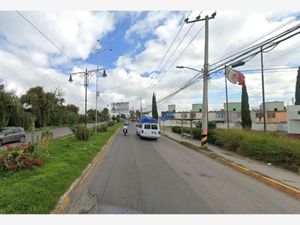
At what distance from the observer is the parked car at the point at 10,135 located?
16.2 m

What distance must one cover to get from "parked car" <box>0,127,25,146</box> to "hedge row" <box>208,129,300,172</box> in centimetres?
1582

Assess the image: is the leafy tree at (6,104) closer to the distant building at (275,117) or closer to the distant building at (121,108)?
the distant building at (121,108)

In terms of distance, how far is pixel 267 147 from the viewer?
10656mm

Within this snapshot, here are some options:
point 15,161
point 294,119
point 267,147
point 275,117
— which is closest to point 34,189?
point 15,161

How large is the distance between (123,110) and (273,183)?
73.4 m

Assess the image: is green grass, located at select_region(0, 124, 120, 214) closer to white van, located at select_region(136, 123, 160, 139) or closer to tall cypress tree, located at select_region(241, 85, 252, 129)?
white van, located at select_region(136, 123, 160, 139)

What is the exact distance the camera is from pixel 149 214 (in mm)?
4285

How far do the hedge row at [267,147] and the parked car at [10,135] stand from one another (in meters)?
15.8

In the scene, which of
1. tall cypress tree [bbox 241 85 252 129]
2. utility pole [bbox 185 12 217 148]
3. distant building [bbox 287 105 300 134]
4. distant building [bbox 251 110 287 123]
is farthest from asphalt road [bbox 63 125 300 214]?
distant building [bbox 251 110 287 123]

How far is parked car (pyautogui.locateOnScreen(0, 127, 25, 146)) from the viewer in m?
16.2

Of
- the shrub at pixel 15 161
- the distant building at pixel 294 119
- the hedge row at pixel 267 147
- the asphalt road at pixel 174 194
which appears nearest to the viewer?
the asphalt road at pixel 174 194

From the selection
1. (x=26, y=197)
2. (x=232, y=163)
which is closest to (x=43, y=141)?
(x=26, y=197)

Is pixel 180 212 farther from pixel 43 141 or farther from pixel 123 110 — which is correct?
pixel 123 110

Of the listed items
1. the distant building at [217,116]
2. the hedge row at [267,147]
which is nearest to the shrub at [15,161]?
the hedge row at [267,147]
